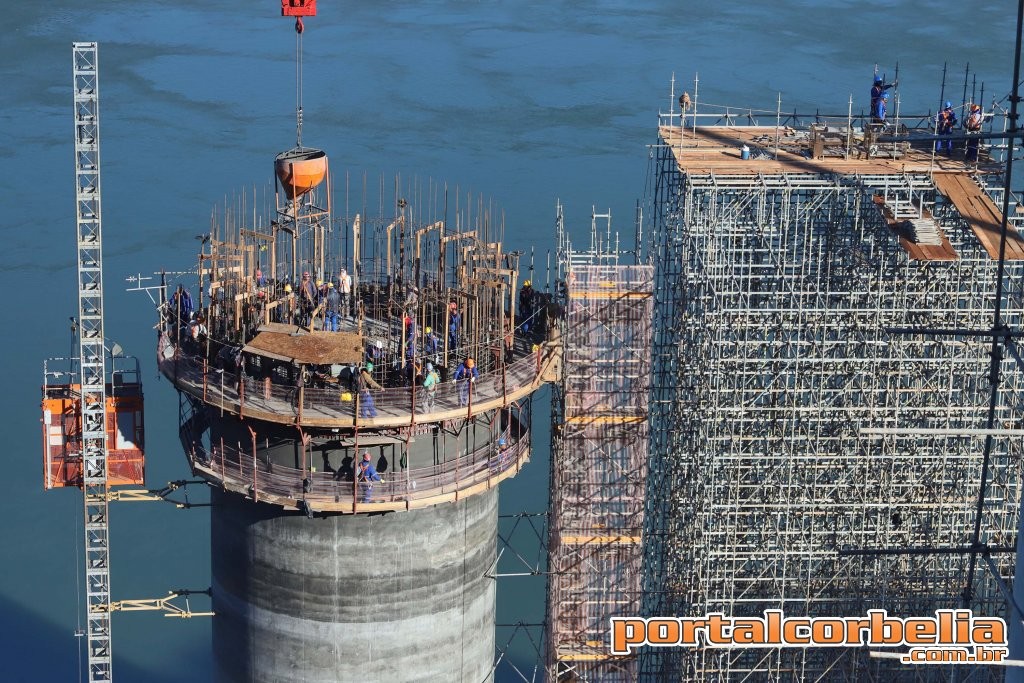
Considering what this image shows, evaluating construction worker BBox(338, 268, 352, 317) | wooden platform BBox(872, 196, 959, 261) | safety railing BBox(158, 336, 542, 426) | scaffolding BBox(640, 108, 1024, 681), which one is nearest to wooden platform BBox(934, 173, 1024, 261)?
scaffolding BBox(640, 108, 1024, 681)

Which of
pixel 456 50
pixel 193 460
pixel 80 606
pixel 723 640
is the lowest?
pixel 80 606

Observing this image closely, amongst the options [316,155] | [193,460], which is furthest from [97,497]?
[316,155]

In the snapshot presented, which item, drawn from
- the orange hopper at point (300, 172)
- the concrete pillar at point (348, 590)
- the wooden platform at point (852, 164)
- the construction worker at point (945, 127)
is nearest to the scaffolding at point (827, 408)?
the wooden platform at point (852, 164)

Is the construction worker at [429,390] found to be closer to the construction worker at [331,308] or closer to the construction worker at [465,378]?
the construction worker at [465,378]

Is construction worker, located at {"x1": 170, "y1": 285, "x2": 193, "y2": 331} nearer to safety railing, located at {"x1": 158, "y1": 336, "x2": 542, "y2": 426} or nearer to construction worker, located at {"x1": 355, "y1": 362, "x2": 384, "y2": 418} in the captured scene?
safety railing, located at {"x1": 158, "y1": 336, "x2": 542, "y2": 426}

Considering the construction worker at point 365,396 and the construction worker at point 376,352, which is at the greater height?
the construction worker at point 376,352

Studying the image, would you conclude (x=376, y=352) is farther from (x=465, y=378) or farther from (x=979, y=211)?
(x=979, y=211)

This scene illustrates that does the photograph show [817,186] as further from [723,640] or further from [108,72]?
[108,72]
